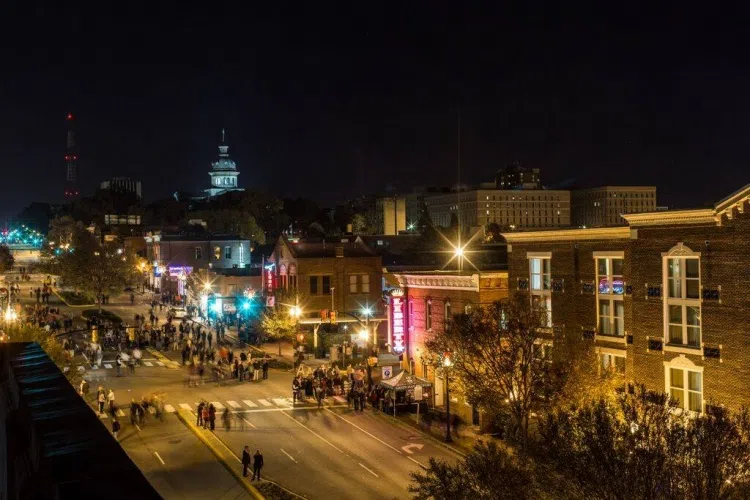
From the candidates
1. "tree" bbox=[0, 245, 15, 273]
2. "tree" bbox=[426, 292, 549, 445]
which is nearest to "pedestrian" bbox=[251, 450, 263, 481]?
"tree" bbox=[426, 292, 549, 445]

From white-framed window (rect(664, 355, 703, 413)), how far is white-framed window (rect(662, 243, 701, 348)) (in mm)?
721

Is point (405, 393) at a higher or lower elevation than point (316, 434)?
higher

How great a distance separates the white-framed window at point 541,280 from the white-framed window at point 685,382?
666 centimetres

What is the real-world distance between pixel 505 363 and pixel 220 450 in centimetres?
1192

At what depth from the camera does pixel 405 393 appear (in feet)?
134

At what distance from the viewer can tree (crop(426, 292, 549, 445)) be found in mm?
30391

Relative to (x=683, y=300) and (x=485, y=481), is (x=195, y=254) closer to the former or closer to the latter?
(x=683, y=300)

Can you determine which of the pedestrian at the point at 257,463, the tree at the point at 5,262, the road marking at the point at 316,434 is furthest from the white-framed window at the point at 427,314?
the tree at the point at 5,262

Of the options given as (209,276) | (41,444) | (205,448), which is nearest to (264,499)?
(205,448)

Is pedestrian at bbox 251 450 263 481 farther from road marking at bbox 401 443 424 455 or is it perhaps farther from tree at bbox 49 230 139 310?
tree at bbox 49 230 139 310

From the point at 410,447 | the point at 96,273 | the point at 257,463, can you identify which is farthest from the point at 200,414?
the point at 96,273

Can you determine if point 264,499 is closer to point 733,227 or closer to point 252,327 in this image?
point 733,227

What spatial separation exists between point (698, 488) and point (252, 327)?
5809cm

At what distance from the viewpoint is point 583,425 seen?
14352 mm
